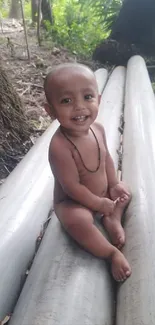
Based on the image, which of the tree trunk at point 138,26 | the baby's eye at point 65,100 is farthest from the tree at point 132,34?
the baby's eye at point 65,100

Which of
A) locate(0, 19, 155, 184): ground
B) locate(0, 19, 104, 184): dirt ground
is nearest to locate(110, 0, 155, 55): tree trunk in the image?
locate(0, 19, 155, 184): ground

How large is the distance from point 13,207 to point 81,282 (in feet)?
2.11

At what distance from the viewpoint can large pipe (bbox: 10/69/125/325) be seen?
1.23 meters

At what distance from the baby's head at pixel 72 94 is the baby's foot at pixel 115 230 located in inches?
14.9

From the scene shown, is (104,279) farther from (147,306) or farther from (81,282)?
(147,306)

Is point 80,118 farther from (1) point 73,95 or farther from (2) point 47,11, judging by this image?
(2) point 47,11

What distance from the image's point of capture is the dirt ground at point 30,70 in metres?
3.30

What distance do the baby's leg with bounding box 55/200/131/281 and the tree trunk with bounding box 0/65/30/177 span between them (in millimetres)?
1504

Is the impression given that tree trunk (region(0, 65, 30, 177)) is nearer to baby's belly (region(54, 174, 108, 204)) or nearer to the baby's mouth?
baby's belly (region(54, 174, 108, 204))

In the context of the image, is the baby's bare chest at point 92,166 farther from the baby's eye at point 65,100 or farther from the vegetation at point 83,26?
the vegetation at point 83,26

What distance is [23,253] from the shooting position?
170cm

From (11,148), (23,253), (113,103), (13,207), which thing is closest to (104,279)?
(23,253)

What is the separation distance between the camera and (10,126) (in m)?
3.24

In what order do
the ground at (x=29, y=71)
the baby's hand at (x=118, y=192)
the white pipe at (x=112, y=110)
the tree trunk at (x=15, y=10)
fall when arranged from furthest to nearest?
the tree trunk at (x=15, y=10) → the ground at (x=29, y=71) → the white pipe at (x=112, y=110) → the baby's hand at (x=118, y=192)
